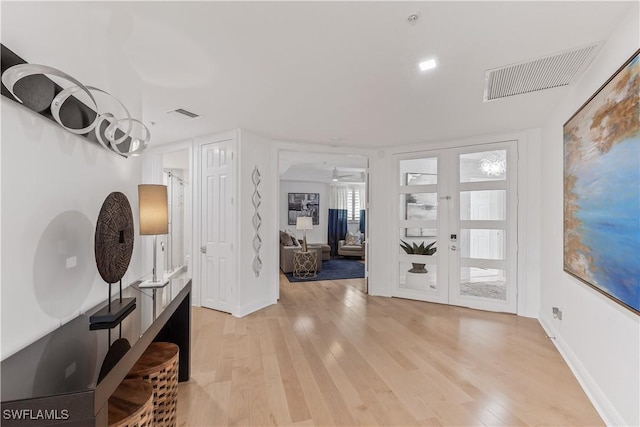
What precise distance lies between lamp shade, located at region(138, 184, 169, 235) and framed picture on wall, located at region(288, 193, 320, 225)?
23.9 ft

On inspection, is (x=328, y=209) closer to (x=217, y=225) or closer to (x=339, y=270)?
(x=339, y=270)

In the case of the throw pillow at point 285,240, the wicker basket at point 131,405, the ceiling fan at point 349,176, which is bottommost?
the wicker basket at point 131,405

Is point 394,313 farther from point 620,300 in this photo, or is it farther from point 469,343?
point 620,300

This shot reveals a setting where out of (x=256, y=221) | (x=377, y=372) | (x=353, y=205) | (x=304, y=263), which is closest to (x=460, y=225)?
(x=377, y=372)

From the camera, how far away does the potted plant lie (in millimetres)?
4512

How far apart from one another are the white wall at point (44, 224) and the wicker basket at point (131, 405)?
0.43 metres

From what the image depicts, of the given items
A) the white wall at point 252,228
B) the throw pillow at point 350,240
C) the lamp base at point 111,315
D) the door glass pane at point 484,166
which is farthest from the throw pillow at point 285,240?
the lamp base at point 111,315

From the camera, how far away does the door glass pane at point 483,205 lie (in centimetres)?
402

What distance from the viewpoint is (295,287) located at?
5.45 meters

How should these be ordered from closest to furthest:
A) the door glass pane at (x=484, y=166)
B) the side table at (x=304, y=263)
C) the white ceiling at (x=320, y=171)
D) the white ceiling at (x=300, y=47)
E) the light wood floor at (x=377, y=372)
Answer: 1. the white ceiling at (x=300, y=47)
2. the light wood floor at (x=377, y=372)
3. the door glass pane at (x=484, y=166)
4. the side table at (x=304, y=263)
5. the white ceiling at (x=320, y=171)

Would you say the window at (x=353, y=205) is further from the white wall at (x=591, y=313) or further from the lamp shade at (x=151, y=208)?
the lamp shade at (x=151, y=208)

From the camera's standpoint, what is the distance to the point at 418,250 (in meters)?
4.60

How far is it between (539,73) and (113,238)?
3.10 m

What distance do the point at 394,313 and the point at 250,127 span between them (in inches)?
121
